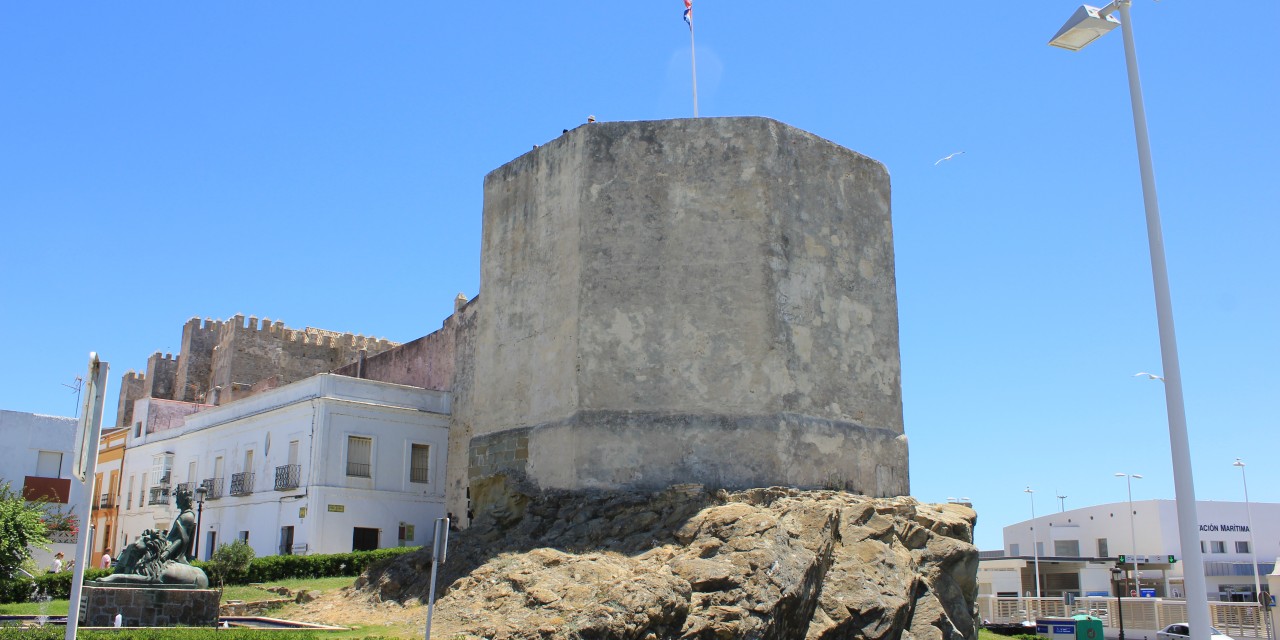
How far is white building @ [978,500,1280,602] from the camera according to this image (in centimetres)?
4344

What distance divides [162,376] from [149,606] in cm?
3195

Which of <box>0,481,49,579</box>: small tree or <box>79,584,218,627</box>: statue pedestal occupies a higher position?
<box>0,481,49,579</box>: small tree

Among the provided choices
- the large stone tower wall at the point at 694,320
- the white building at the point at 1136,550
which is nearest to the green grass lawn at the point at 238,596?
the large stone tower wall at the point at 694,320

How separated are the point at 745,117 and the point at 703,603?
599 cm

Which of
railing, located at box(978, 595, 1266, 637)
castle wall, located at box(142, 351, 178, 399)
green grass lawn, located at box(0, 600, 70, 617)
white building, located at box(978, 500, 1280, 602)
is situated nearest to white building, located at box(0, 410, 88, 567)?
castle wall, located at box(142, 351, 178, 399)

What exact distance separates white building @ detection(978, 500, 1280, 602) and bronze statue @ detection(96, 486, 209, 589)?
35275 millimetres

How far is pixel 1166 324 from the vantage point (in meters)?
8.40

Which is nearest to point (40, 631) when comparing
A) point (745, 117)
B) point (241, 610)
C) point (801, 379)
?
point (241, 610)

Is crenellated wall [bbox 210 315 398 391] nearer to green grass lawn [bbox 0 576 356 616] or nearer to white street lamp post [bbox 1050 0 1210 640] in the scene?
green grass lawn [bbox 0 576 356 616]

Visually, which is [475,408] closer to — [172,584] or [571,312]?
[571,312]

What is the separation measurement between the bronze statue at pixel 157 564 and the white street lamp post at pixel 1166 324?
33.1 ft

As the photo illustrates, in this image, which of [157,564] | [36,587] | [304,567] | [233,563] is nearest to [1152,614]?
[304,567]

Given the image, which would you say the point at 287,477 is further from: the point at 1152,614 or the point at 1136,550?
the point at 1136,550

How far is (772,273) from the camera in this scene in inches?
520
